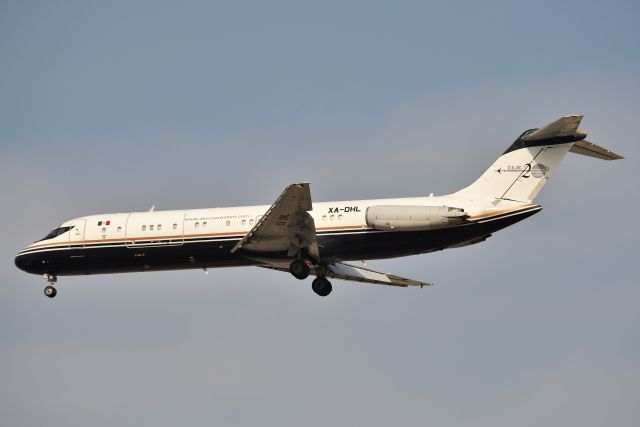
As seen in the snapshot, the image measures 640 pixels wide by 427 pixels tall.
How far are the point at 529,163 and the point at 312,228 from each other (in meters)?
7.61

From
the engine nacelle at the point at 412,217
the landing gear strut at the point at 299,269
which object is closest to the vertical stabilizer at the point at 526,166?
the engine nacelle at the point at 412,217

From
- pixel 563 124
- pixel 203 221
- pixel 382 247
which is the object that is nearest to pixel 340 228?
pixel 382 247

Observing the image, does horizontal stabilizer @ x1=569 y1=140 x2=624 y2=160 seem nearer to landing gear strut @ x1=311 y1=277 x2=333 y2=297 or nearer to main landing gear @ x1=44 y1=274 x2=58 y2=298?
landing gear strut @ x1=311 y1=277 x2=333 y2=297

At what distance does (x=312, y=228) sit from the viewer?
40375mm

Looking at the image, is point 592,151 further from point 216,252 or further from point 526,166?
point 216,252

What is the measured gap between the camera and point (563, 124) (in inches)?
1503

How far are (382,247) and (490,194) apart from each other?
13.3 feet

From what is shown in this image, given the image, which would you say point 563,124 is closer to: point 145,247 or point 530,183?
point 530,183

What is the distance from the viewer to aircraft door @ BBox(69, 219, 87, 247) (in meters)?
44.2

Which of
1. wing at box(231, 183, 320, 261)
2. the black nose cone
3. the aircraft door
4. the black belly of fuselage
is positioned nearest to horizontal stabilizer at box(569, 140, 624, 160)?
the black belly of fuselage

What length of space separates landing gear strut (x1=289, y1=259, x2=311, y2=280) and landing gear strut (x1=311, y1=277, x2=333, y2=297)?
2.18 meters

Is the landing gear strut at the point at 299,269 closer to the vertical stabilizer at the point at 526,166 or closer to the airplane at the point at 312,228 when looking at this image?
the airplane at the point at 312,228

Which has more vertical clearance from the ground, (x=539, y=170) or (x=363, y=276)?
(x=539, y=170)

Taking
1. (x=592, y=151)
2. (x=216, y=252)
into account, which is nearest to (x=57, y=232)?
(x=216, y=252)
